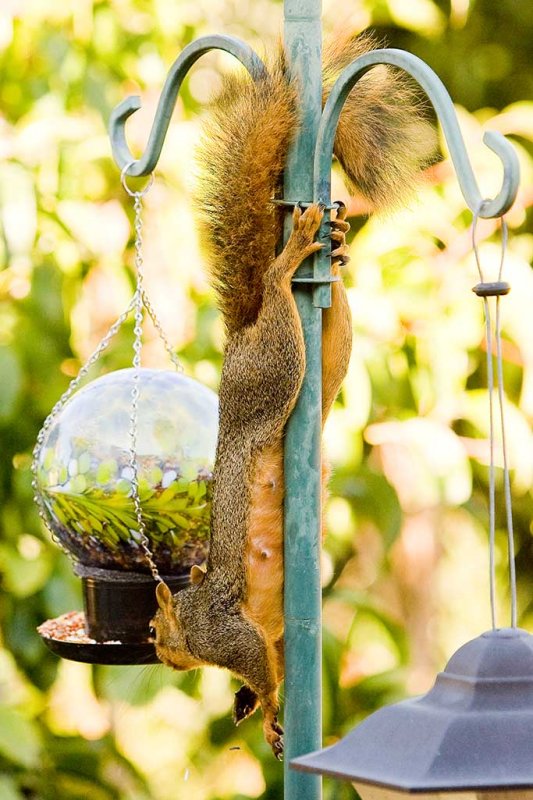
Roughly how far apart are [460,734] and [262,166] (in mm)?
606

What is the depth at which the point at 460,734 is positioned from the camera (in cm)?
70

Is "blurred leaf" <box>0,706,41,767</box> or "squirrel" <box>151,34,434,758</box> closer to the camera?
"squirrel" <box>151,34,434,758</box>

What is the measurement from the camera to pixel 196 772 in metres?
2.27

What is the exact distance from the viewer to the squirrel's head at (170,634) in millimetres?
1249

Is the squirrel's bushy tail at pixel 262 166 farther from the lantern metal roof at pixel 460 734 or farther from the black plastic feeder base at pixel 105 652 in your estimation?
the lantern metal roof at pixel 460 734

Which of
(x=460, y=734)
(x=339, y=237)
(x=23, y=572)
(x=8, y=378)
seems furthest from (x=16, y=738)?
(x=460, y=734)

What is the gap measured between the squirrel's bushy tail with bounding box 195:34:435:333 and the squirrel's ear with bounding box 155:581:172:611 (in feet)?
0.91

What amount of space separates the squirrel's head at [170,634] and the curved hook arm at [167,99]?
1.44 ft

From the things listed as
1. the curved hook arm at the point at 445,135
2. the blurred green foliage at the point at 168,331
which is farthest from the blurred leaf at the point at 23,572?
the curved hook arm at the point at 445,135

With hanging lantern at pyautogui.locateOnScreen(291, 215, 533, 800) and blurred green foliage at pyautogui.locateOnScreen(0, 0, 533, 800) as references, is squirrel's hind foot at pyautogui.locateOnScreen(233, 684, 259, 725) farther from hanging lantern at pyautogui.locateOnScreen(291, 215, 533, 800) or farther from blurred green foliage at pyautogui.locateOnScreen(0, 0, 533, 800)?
hanging lantern at pyautogui.locateOnScreen(291, 215, 533, 800)

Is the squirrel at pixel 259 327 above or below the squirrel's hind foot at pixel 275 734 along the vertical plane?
above

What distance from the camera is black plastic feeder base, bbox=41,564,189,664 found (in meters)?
1.28

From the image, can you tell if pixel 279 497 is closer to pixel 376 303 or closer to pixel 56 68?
pixel 376 303

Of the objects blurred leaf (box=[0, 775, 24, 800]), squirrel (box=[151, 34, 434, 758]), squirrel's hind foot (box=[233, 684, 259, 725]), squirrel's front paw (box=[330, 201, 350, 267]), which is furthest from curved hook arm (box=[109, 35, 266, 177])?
blurred leaf (box=[0, 775, 24, 800])
